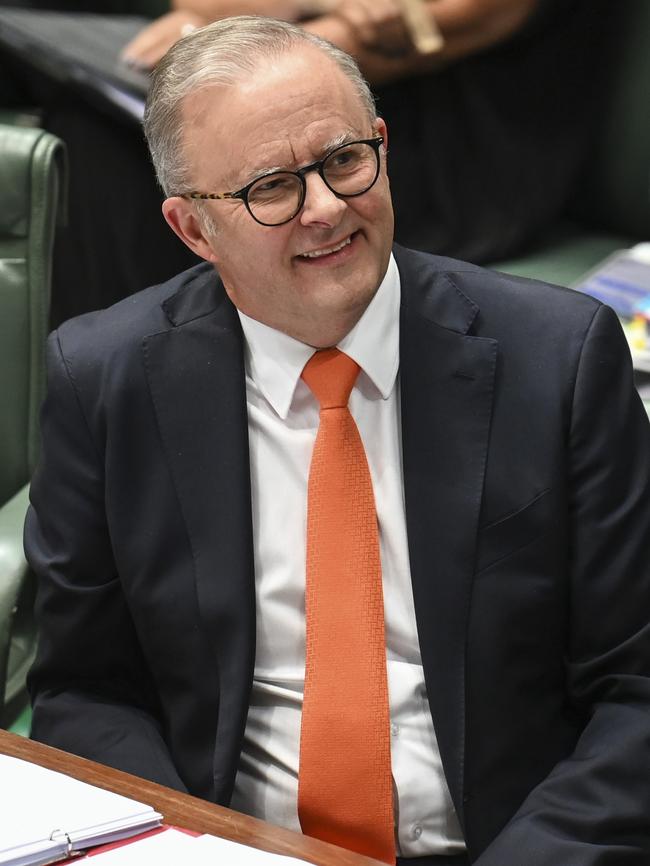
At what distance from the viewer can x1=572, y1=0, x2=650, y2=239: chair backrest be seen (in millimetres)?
2350

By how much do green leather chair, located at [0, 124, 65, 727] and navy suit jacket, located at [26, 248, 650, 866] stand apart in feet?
0.98

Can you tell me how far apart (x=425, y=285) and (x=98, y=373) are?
1.30 ft

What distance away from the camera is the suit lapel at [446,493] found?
4.33 ft

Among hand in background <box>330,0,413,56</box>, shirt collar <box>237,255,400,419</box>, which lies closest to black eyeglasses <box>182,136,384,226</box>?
shirt collar <box>237,255,400,419</box>

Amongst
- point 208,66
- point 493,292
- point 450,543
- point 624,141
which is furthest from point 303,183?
point 624,141

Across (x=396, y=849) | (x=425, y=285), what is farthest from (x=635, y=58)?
(x=396, y=849)

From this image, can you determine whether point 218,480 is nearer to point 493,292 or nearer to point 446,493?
point 446,493

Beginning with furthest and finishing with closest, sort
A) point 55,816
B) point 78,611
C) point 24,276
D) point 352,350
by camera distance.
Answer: point 24,276 < point 78,611 < point 352,350 < point 55,816

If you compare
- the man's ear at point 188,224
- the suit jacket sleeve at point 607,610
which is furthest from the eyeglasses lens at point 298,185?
the suit jacket sleeve at point 607,610

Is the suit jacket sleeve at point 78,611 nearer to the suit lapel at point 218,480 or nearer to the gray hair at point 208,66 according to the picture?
the suit lapel at point 218,480

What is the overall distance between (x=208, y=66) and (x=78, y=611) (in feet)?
2.11

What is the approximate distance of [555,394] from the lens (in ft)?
4.30

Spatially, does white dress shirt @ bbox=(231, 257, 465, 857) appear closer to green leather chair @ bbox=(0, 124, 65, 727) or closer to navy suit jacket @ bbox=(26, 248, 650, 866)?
navy suit jacket @ bbox=(26, 248, 650, 866)

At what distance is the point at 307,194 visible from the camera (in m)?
1.24
